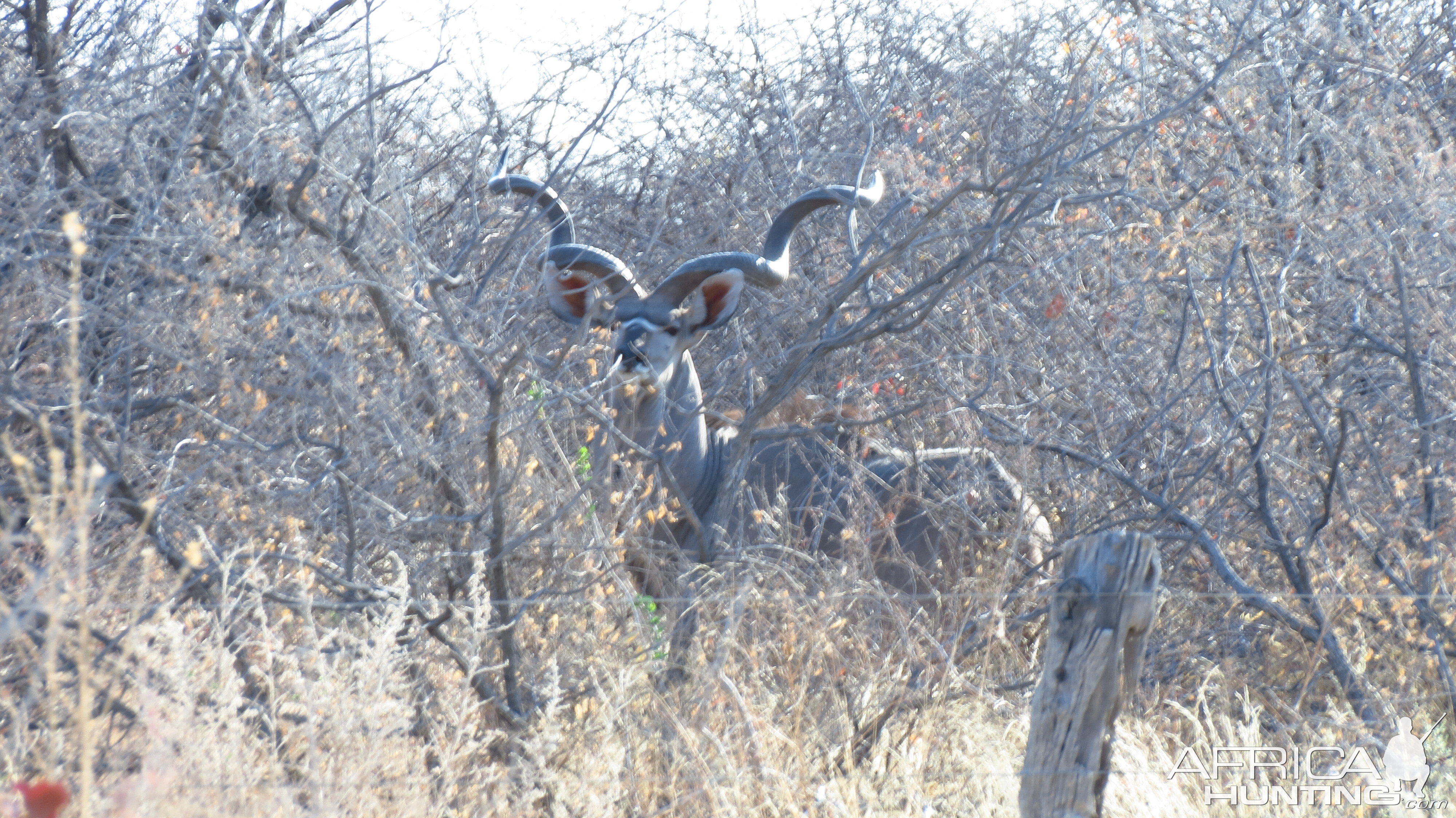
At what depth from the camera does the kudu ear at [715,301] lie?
20.4 ft

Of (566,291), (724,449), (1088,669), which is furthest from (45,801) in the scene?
(724,449)

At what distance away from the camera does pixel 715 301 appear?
6.39m

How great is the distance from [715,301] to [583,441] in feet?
3.67

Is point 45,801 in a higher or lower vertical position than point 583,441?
lower

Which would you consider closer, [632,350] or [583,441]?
[583,441]

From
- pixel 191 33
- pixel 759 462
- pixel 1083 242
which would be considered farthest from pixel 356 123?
pixel 1083 242

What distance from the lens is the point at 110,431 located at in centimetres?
423

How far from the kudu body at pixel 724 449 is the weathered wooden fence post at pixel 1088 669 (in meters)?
2.14

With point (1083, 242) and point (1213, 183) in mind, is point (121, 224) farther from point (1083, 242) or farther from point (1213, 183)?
point (1213, 183)

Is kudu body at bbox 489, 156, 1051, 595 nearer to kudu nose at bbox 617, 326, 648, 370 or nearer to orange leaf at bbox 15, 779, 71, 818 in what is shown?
kudu nose at bbox 617, 326, 648, 370

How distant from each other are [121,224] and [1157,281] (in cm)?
405

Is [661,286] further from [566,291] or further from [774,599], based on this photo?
[774,599]

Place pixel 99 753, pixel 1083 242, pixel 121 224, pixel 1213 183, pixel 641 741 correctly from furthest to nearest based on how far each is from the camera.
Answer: pixel 1213 183 → pixel 1083 242 → pixel 121 224 → pixel 641 741 → pixel 99 753

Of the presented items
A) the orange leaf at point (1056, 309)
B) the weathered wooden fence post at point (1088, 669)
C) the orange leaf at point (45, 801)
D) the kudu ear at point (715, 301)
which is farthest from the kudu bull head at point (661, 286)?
the orange leaf at point (45, 801)
